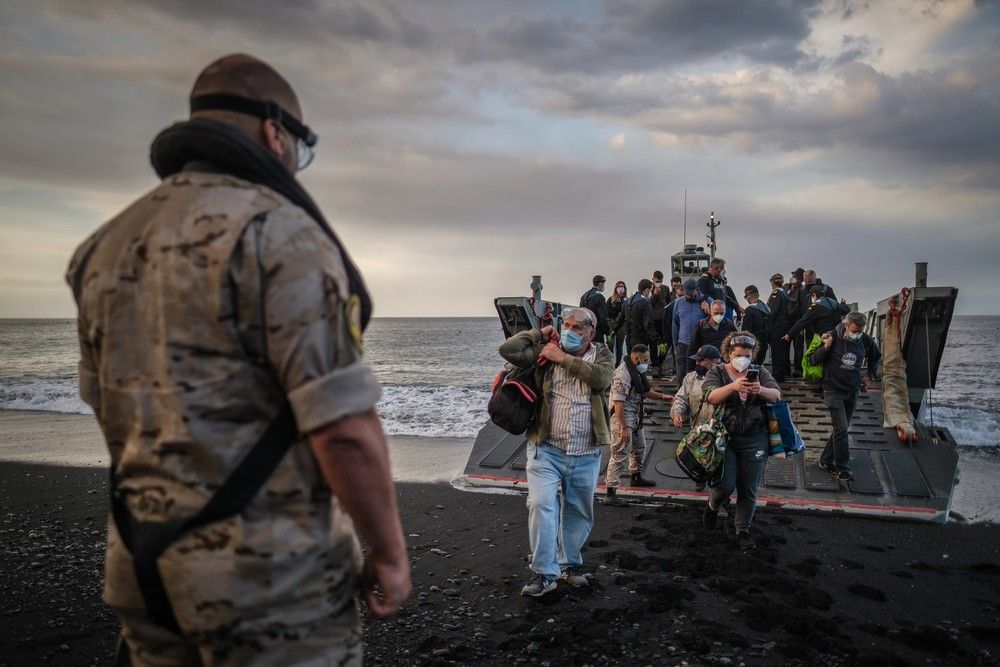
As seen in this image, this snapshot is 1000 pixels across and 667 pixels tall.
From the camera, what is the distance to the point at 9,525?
7398mm

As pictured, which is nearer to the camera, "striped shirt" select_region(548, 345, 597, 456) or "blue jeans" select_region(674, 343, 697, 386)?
"striped shirt" select_region(548, 345, 597, 456)

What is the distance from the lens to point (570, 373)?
5500 millimetres

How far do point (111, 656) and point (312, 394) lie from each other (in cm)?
405

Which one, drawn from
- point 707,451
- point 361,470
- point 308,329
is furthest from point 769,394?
point 308,329

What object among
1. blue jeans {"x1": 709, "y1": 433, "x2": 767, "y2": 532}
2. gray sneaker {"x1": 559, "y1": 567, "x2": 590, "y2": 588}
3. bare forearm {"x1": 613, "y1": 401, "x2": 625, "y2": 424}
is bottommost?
gray sneaker {"x1": 559, "y1": 567, "x2": 590, "y2": 588}

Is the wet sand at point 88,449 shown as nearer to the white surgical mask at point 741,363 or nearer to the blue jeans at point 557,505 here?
the blue jeans at point 557,505

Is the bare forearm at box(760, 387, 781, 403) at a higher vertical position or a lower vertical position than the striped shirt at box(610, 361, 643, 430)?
higher

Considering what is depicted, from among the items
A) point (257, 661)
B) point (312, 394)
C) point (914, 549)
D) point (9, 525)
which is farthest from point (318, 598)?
point (9, 525)

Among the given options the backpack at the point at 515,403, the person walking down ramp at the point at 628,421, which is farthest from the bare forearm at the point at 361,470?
the person walking down ramp at the point at 628,421

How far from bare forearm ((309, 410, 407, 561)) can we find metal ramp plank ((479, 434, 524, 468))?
7.98 metres

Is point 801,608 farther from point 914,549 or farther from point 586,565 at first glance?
point 914,549

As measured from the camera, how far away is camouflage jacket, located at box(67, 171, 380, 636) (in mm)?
1465

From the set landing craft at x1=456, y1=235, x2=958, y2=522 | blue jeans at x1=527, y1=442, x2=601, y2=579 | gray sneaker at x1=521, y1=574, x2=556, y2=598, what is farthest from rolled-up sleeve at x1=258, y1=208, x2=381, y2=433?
landing craft at x1=456, y1=235, x2=958, y2=522

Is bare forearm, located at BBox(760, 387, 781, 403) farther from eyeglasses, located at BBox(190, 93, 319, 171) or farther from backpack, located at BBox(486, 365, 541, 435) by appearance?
eyeglasses, located at BBox(190, 93, 319, 171)
